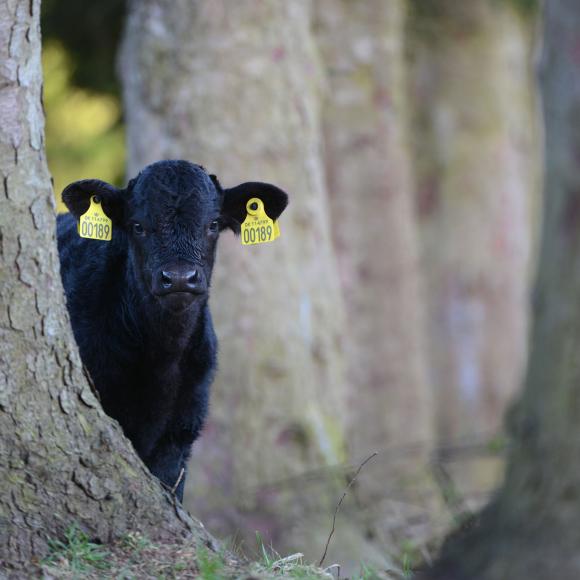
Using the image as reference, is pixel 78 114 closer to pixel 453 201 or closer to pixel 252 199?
pixel 453 201

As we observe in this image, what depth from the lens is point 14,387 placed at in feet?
15.6

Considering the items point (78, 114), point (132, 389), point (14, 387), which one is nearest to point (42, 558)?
point (14, 387)

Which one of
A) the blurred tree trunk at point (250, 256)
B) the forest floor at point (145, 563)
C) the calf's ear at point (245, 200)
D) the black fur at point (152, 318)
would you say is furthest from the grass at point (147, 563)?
the blurred tree trunk at point (250, 256)

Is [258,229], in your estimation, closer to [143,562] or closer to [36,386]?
[36,386]

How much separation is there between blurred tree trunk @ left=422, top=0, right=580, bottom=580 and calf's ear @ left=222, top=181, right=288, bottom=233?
8.24 feet

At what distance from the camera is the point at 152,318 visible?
6301 millimetres

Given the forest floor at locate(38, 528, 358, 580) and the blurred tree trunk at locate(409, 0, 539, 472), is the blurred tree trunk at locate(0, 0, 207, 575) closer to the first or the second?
the forest floor at locate(38, 528, 358, 580)

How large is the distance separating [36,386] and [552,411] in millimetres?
2070

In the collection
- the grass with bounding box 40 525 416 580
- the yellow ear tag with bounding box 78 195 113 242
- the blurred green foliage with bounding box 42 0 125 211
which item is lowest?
the grass with bounding box 40 525 416 580

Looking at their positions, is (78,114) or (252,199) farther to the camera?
(78,114)

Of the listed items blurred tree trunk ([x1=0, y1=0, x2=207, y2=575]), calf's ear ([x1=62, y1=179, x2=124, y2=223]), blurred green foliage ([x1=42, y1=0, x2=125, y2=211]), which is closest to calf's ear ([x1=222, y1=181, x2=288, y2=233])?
calf's ear ([x1=62, y1=179, x2=124, y2=223])

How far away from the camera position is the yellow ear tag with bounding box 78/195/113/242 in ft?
20.5

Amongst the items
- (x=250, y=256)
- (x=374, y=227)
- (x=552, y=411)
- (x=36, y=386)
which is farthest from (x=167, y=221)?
(x=374, y=227)

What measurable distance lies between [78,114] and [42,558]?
506 inches
